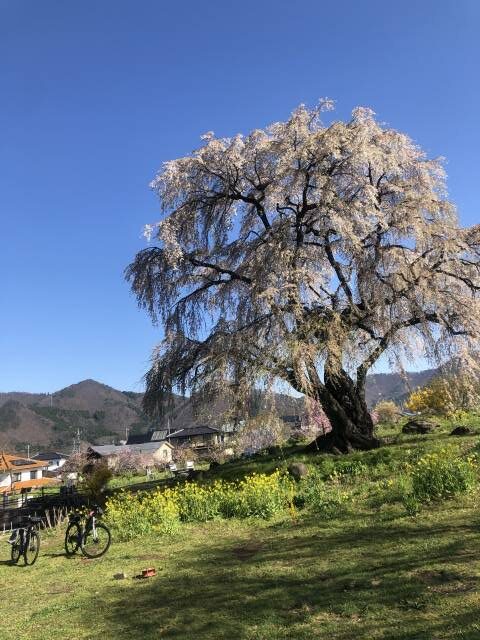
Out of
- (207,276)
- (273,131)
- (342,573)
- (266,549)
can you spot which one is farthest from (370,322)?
(342,573)

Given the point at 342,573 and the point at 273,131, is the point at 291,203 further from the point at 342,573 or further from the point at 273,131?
the point at 342,573

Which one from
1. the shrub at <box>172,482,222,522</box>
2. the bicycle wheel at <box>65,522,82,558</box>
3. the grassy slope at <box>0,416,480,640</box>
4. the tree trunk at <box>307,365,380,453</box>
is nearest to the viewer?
the grassy slope at <box>0,416,480,640</box>

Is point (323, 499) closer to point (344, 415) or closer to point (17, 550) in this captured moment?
point (344, 415)

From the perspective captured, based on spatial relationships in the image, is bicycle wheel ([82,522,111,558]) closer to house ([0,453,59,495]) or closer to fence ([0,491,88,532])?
fence ([0,491,88,532])

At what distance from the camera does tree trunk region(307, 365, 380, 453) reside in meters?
16.9

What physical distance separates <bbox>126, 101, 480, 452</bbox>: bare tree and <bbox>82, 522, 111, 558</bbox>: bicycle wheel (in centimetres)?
581

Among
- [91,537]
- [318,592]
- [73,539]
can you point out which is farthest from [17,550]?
[318,592]

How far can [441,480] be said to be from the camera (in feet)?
32.1

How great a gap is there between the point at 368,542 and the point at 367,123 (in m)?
14.3

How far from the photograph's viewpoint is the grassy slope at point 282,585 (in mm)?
4922

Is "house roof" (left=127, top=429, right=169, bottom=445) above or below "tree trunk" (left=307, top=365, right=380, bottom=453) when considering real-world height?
A: above

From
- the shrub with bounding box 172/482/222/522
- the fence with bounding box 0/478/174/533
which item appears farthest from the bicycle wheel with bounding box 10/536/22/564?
the fence with bounding box 0/478/174/533

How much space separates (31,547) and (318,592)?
821 centimetres

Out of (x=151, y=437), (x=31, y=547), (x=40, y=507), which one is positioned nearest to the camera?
(x=31, y=547)
